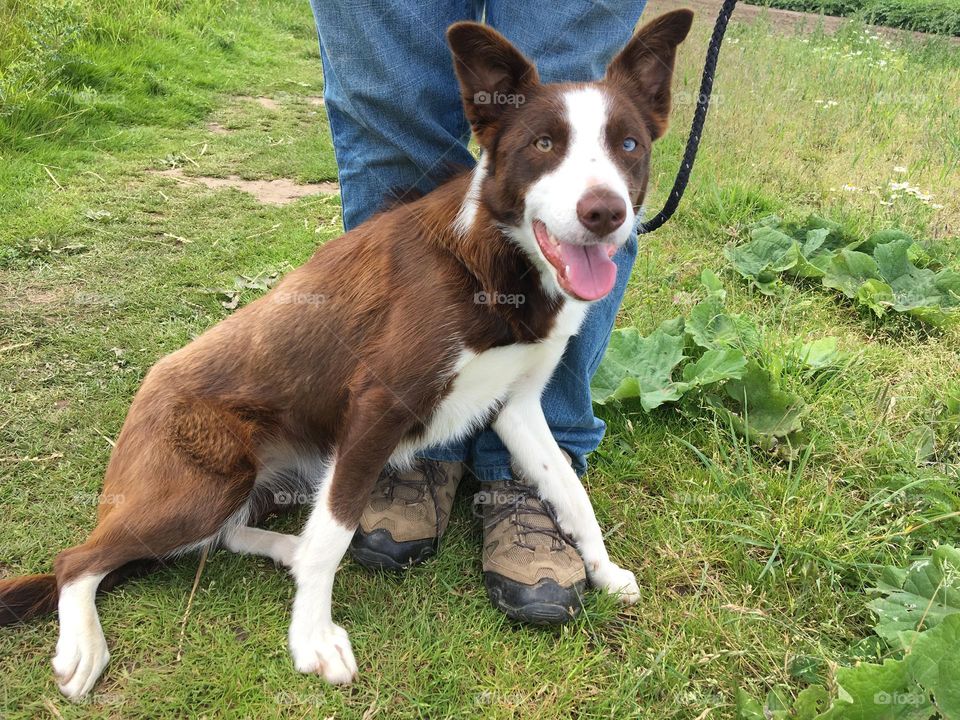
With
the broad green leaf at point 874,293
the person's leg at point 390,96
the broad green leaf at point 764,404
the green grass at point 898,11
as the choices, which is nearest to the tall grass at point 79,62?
the person's leg at point 390,96

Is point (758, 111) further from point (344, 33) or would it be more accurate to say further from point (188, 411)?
point (188, 411)

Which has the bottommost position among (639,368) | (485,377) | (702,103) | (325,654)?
(325,654)

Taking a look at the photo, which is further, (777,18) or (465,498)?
(777,18)

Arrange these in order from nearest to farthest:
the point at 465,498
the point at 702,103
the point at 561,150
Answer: the point at 561,150, the point at 702,103, the point at 465,498

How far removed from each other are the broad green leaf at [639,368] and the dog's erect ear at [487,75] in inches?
43.9

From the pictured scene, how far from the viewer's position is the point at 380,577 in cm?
194

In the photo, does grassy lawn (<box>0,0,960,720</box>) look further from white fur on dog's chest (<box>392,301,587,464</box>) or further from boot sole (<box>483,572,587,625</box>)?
white fur on dog's chest (<box>392,301,587,464</box>)

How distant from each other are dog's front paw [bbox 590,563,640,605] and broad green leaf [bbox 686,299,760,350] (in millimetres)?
1048

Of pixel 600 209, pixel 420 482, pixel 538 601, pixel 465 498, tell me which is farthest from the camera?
pixel 465 498

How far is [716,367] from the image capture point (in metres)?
2.42

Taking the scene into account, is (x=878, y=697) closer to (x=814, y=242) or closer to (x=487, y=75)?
(x=487, y=75)

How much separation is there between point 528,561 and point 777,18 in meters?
9.93

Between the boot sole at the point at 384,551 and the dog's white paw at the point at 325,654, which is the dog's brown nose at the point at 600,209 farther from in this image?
the dog's white paw at the point at 325,654

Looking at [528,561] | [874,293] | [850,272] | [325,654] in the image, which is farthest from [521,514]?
[850,272]
